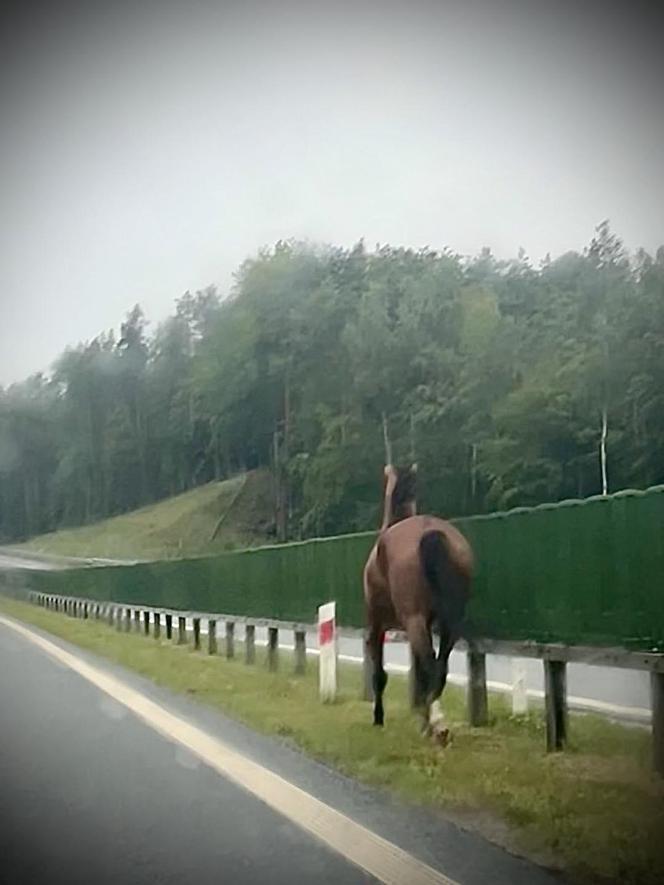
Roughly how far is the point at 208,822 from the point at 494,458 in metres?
1.09

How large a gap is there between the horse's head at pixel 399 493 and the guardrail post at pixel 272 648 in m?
0.55

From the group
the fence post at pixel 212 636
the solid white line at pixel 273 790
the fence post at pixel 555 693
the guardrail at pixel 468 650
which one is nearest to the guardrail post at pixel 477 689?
the guardrail at pixel 468 650

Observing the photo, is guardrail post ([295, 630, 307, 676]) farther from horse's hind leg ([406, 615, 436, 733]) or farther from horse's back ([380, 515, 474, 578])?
horse's back ([380, 515, 474, 578])

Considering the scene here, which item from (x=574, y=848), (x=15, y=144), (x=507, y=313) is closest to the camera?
(x=574, y=848)

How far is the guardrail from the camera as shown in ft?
11.0

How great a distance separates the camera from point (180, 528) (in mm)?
3740

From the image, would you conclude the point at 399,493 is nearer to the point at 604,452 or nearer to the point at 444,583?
the point at 444,583

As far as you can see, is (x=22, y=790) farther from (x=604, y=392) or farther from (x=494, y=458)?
(x=604, y=392)

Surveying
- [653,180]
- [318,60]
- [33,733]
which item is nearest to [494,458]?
[653,180]

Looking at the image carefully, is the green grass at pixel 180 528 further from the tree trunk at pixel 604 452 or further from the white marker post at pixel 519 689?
the tree trunk at pixel 604 452

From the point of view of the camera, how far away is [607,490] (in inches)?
132

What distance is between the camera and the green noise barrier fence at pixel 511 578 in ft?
10.7

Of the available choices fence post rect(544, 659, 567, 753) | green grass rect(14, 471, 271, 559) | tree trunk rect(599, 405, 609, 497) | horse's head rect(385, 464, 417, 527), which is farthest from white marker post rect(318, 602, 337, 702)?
tree trunk rect(599, 405, 609, 497)

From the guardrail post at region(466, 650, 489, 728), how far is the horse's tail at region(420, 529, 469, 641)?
0.07 meters
